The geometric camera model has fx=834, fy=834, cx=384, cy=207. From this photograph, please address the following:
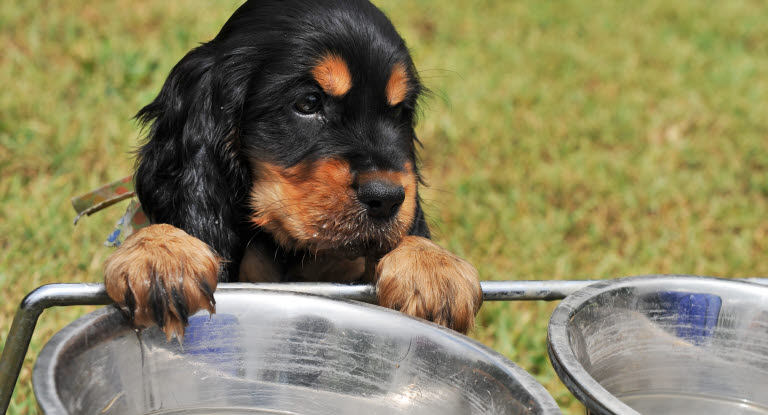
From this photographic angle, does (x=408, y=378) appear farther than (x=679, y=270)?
No

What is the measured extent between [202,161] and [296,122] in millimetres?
301

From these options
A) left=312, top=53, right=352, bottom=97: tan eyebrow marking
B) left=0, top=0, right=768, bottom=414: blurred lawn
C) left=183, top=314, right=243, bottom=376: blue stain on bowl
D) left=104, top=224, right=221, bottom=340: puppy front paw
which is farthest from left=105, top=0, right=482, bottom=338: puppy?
left=0, top=0, right=768, bottom=414: blurred lawn

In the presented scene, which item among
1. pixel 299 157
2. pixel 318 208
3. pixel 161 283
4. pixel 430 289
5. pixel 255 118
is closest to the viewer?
pixel 161 283

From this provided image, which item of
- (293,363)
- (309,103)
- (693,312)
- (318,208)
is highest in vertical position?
(309,103)

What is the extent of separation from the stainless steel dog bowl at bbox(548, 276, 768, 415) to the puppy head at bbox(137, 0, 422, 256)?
0.67 m

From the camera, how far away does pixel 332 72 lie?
2.43 m

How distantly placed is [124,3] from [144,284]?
17.1 feet

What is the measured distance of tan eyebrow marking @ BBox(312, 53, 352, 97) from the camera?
2.43 m

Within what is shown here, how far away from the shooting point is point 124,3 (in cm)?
653

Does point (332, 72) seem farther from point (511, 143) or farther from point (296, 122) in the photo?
point (511, 143)

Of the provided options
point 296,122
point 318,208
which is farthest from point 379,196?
point 296,122

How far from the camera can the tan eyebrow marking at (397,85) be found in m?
2.53

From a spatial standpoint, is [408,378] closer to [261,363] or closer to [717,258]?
[261,363]

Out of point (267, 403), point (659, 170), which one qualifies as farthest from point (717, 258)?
point (267, 403)
